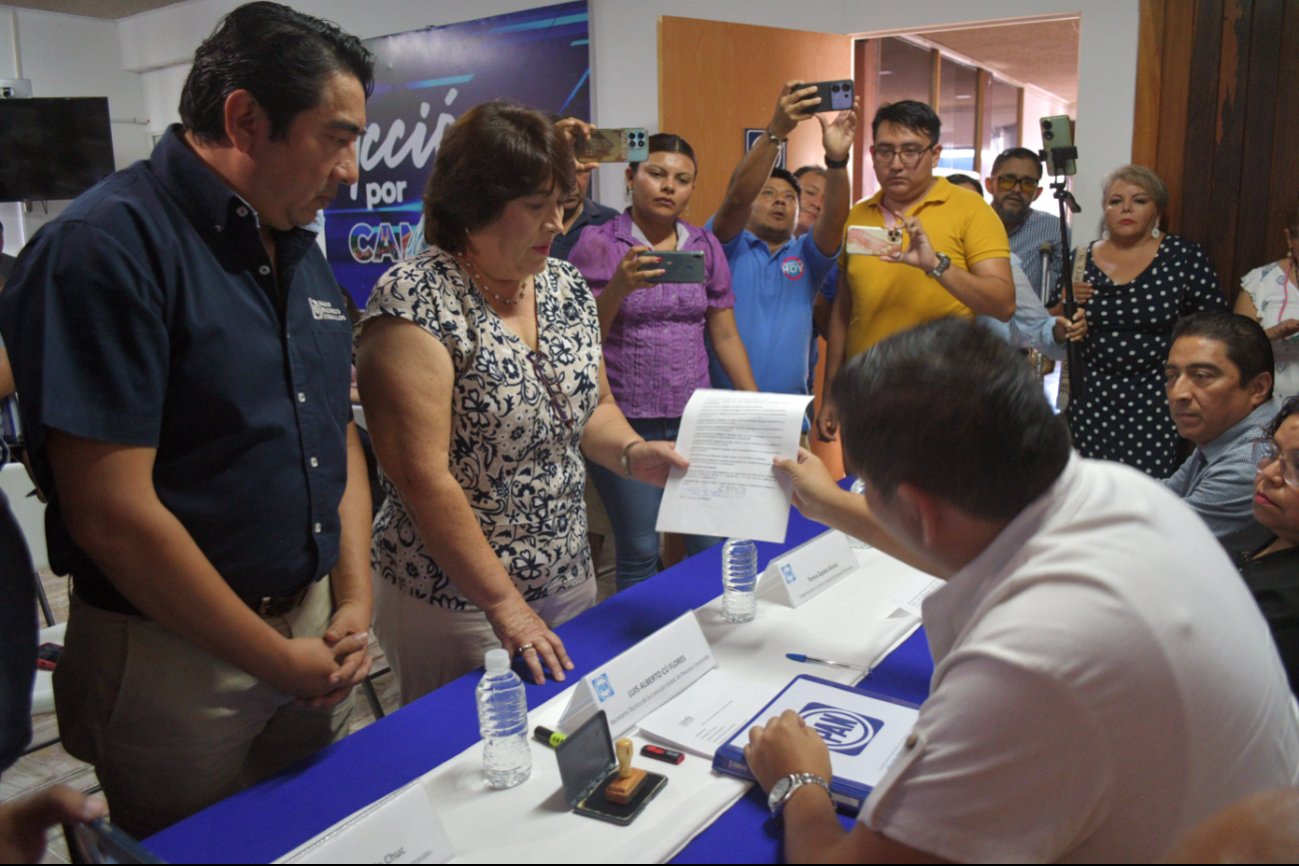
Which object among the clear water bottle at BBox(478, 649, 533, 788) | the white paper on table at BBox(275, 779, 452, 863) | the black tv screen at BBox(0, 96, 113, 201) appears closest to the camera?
the white paper on table at BBox(275, 779, 452, 863)

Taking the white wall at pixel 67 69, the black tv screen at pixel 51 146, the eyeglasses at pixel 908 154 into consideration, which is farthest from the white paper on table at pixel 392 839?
the white wall at pixel 67 69

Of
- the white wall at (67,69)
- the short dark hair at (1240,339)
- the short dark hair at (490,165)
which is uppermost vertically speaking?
the white wall at (67,69)

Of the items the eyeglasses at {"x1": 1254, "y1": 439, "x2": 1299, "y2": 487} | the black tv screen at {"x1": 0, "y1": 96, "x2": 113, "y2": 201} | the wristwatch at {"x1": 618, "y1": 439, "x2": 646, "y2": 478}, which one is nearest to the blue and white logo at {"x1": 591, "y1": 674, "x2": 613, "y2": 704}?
the wristwatch at {"x1": 618, "y1": 439, "x2": 646, "y2": 478}

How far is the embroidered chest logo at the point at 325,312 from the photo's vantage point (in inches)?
52.1

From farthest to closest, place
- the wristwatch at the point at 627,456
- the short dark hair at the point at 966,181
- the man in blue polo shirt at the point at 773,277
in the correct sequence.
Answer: the short dark hair at the point at 966,181 < the man in blue polo shirt at the point at 773,277 < the wristwatch at the point at 627,456

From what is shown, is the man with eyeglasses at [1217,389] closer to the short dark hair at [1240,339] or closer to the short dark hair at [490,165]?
the short dark hair at [1240,339]

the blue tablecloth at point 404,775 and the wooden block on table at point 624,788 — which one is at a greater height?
the wooden block on table at point 624,788

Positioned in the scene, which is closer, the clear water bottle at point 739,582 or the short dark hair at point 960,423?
the short dark hair at point 960,423

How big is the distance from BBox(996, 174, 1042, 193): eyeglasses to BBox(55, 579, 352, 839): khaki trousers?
3978mm

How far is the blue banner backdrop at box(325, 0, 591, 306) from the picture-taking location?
526 centimetres

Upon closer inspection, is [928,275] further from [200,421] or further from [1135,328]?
[200,421]

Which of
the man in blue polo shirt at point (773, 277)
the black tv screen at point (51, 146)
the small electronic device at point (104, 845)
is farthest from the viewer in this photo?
the black tv screen at point (51, 146)

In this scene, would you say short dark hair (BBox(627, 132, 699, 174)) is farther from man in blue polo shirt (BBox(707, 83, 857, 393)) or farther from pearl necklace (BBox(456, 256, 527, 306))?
pearl necklace (BBox(456, 256, 527, 306))

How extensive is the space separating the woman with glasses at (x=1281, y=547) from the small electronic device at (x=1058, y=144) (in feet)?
6.25
